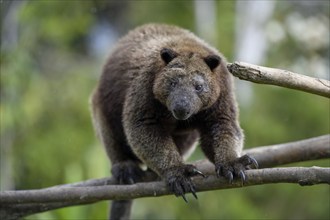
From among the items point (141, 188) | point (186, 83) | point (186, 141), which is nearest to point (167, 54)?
point (186, 83)

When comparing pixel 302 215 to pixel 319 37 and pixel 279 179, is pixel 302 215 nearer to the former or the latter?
pixel 319 37

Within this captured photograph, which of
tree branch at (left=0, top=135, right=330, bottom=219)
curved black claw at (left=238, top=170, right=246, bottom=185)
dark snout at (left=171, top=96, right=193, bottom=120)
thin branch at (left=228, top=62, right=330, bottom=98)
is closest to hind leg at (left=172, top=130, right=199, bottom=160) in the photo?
tree branch at (left=0, top=135, right=330, bottom=219)

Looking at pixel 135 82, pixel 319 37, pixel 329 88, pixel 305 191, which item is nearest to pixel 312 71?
pixel 319 37

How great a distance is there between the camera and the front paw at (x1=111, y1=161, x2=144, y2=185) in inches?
313

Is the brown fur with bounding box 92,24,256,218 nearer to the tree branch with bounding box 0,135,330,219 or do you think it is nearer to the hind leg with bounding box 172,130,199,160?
the hind leg with bounding box 172,130,199,160

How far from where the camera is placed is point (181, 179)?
22.8ft

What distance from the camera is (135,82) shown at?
7840mm

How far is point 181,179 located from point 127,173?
1.18 meters

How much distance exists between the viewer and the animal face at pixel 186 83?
6.99 m

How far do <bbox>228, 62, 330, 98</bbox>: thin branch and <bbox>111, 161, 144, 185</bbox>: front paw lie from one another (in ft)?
7.94

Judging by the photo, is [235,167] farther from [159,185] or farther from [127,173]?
[127,173]

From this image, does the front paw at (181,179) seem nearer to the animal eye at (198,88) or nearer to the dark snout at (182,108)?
the dark snout at (182,108)

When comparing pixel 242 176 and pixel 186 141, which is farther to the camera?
A: pixel 186 141

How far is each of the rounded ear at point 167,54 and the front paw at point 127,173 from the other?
1.28 metres
